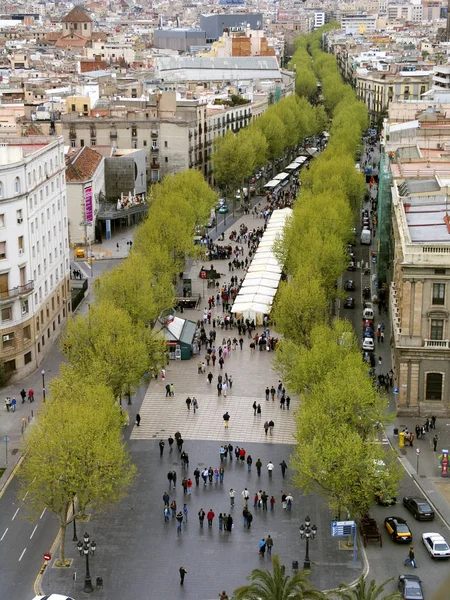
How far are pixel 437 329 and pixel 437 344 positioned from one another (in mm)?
1007

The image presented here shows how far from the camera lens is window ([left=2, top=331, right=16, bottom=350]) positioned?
243ft

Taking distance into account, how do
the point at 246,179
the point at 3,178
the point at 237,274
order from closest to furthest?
1. the point at 3,178
2. the point at 237,274
3. the point at 246,179

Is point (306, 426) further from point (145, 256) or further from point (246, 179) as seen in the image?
point (246, 179)

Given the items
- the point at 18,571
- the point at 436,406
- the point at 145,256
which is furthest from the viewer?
the point at 145,256

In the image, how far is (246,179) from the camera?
517 feet

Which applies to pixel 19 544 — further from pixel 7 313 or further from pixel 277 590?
pixel 7 313

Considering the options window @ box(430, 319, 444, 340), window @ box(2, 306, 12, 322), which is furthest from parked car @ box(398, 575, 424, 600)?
window @ box(2, 306, 12, 322)

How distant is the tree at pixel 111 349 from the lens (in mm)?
62469

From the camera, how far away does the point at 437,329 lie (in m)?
68.2

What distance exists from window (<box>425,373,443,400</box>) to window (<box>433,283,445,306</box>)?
4984 millimetres

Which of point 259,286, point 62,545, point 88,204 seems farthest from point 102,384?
point 88,204

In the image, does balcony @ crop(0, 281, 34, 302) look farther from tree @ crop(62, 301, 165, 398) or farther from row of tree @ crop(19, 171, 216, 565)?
tree @ crop(62, 301, 165, 398)

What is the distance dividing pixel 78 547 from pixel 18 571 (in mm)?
3266

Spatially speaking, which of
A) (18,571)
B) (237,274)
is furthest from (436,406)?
(237,274)
